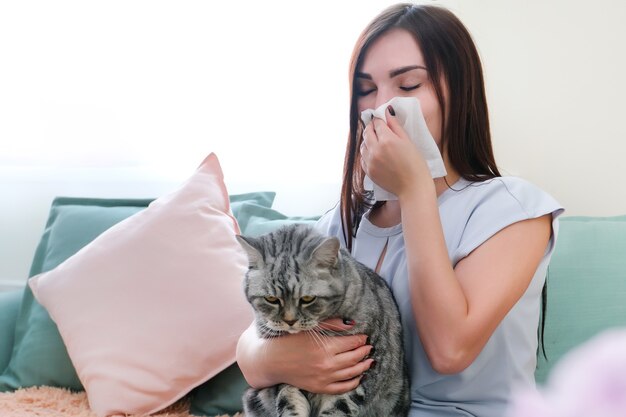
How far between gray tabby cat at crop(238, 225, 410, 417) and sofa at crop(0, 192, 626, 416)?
0.49 meters

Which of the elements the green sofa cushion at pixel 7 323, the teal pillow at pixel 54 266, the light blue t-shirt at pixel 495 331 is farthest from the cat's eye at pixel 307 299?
the green sofa cushion at pixel 7 323

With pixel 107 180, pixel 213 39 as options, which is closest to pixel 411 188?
pixel 213 39

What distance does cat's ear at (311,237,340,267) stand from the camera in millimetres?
1103

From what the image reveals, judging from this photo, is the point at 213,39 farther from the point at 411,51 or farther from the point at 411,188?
the point at 411,188

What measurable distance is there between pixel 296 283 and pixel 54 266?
3.85ft

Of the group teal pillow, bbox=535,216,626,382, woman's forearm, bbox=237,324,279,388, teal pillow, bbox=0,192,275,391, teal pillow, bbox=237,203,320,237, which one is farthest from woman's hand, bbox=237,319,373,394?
teal pillow, bbox=0,192,275,391

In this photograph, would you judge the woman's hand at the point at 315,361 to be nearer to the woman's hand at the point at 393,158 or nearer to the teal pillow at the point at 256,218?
the woman's hand at the point at 393,158

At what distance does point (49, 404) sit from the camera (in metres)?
1.72

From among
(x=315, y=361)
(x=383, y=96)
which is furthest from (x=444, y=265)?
(x=383, y=96)

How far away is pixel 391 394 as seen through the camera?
1158 mm

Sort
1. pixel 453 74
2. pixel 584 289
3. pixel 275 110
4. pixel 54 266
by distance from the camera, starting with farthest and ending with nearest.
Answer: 1. pixel 275 110
2. pixel 54 266
3. pixel 584 289
4. pixel 453 74

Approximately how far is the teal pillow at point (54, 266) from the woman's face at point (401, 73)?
0.81 meters

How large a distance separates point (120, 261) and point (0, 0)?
1459mm

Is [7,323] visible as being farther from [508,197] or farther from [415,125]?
[508,197]
